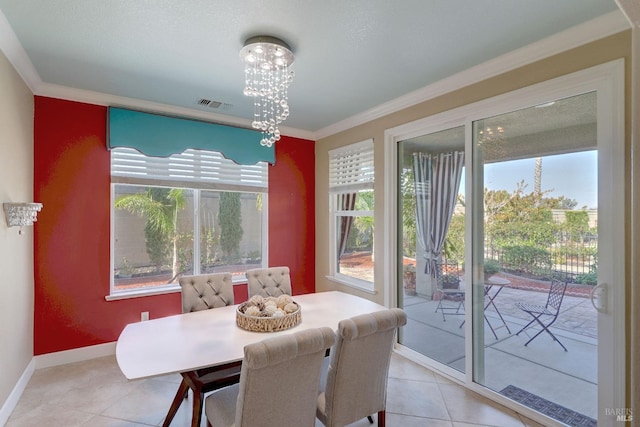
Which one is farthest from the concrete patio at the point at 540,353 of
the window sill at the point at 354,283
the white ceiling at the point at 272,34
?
the white ceiling at the point at 272,34

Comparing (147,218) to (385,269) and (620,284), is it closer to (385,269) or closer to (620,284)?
(385,269)

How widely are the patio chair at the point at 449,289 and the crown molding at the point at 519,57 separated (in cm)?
161

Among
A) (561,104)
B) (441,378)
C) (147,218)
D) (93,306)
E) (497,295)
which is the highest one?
(561,104)

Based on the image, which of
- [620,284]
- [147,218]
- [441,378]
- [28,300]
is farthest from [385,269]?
[28,300]

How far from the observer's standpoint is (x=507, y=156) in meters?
2.44

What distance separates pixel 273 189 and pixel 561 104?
314cm

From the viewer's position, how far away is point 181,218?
11.8 ft

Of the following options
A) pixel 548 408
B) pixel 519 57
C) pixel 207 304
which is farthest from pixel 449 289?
pixel 207 304

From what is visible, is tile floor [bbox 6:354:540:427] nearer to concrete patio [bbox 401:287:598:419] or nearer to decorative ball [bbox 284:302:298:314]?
concrete patio [bbox 401:287:598:419]

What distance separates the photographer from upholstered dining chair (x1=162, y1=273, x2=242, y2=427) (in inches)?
76.0

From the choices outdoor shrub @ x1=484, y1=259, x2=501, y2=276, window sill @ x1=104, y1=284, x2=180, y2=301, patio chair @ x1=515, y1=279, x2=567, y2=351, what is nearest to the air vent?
window sill @ x1=104, y1=284, x2=180, y2=301

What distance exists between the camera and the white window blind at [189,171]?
325 centimetres

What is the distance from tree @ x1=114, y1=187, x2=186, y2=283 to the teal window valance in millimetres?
465

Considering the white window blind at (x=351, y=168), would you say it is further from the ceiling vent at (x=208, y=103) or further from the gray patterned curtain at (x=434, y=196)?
the ceiling vent at (x=208, y=103)
